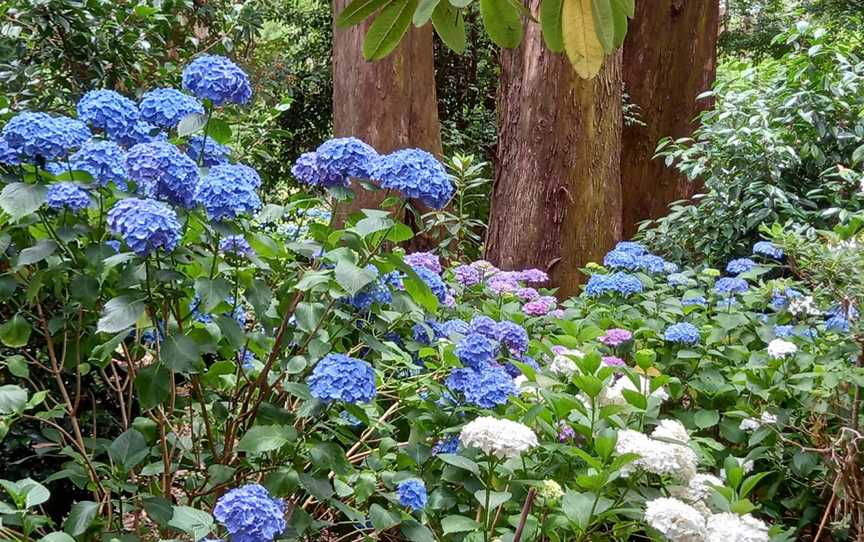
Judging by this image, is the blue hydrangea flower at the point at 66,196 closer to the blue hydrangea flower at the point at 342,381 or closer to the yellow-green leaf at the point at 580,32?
the blue hydrangea flower at the point at 342,381

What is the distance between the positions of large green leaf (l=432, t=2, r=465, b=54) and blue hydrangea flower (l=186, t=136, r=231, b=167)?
841mm

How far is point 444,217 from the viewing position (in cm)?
483

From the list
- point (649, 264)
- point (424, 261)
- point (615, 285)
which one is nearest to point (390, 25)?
point (424, 261)

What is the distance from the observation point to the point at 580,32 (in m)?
1.29

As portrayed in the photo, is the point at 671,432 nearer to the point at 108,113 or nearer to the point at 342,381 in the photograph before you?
Result: the point at 342,381


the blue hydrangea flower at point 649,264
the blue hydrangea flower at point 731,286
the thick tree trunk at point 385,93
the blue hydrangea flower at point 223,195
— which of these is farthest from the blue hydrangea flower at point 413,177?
the thick tree trunk at point 385,93

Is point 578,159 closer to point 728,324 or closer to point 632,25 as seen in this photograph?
point 728,324

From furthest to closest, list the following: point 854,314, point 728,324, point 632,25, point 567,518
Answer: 1. point 632,25
2. point 728,324
3. point 854,314
4. point 567,518

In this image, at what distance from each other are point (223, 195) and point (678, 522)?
1240 millimetres

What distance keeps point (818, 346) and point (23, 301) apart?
257 centimetres

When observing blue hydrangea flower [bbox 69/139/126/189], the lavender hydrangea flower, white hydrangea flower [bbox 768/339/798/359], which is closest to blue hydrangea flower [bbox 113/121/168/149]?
blue hydrangea flower [bbox 69/139/126/189]

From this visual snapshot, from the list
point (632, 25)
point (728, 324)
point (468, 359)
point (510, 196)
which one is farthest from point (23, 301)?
point (632, 25)

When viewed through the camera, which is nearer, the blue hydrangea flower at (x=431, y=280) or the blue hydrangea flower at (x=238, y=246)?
the blue hydrangea flower at (x=238, y=246)

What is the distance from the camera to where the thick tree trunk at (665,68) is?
7.58m
